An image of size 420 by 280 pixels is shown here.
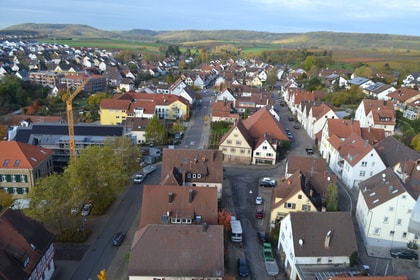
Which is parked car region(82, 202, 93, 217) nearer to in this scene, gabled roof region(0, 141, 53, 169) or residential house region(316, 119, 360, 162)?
gabled roof region(0, 141, 53, 169)

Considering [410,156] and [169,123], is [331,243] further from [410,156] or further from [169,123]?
[169,123]

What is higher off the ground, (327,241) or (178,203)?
(178,203)

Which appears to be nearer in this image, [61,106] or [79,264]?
[79,264]

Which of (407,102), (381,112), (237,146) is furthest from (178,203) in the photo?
(407,102)

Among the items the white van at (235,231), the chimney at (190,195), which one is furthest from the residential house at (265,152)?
the chimney at (190,195)

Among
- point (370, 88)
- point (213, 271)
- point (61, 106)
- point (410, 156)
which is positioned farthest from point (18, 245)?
point (370, 88)

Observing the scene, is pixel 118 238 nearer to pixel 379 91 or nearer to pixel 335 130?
pixel 335 130
